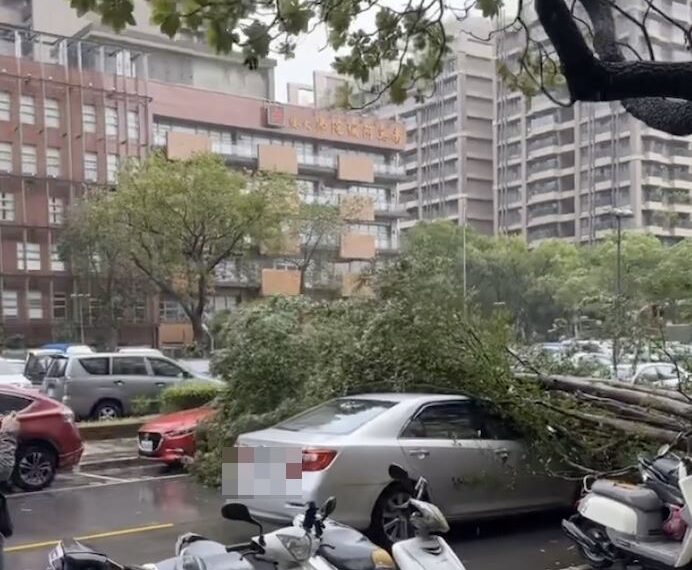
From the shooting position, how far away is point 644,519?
6.68 m

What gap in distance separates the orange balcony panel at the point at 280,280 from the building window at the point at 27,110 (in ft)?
50.5

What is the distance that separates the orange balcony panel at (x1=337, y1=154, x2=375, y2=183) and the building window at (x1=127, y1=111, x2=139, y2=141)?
16507mm

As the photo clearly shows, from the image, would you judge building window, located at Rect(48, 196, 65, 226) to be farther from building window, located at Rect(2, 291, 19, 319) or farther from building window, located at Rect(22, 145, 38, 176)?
building window, located at Rect(2, 291, 19, 319)

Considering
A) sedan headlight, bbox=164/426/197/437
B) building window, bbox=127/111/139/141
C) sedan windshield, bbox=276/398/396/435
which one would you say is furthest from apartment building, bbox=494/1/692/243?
sedan windshield, bbox=276/398/396/435

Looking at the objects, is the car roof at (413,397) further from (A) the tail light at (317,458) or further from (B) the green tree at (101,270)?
(B) the green tree at (101,270)

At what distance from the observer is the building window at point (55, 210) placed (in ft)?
169

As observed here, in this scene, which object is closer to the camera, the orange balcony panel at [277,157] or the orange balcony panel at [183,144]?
the orange balcony panel at [183,144]

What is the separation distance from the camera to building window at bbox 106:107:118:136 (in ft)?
175

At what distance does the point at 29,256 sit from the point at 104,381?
34.3 m

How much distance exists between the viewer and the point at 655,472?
686 centimetres

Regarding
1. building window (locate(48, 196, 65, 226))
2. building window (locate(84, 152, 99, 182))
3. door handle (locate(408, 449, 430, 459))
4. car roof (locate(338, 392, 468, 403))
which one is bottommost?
door handle (locate(408, 449, 430, 459))

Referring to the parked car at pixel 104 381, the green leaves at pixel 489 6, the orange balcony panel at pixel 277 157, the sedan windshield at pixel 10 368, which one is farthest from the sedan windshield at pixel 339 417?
the orange balcony panel at pixel 277 157

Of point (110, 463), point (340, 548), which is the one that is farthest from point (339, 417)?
point (110, 463)

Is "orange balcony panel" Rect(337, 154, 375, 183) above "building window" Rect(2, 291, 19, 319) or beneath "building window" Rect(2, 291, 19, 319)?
above
